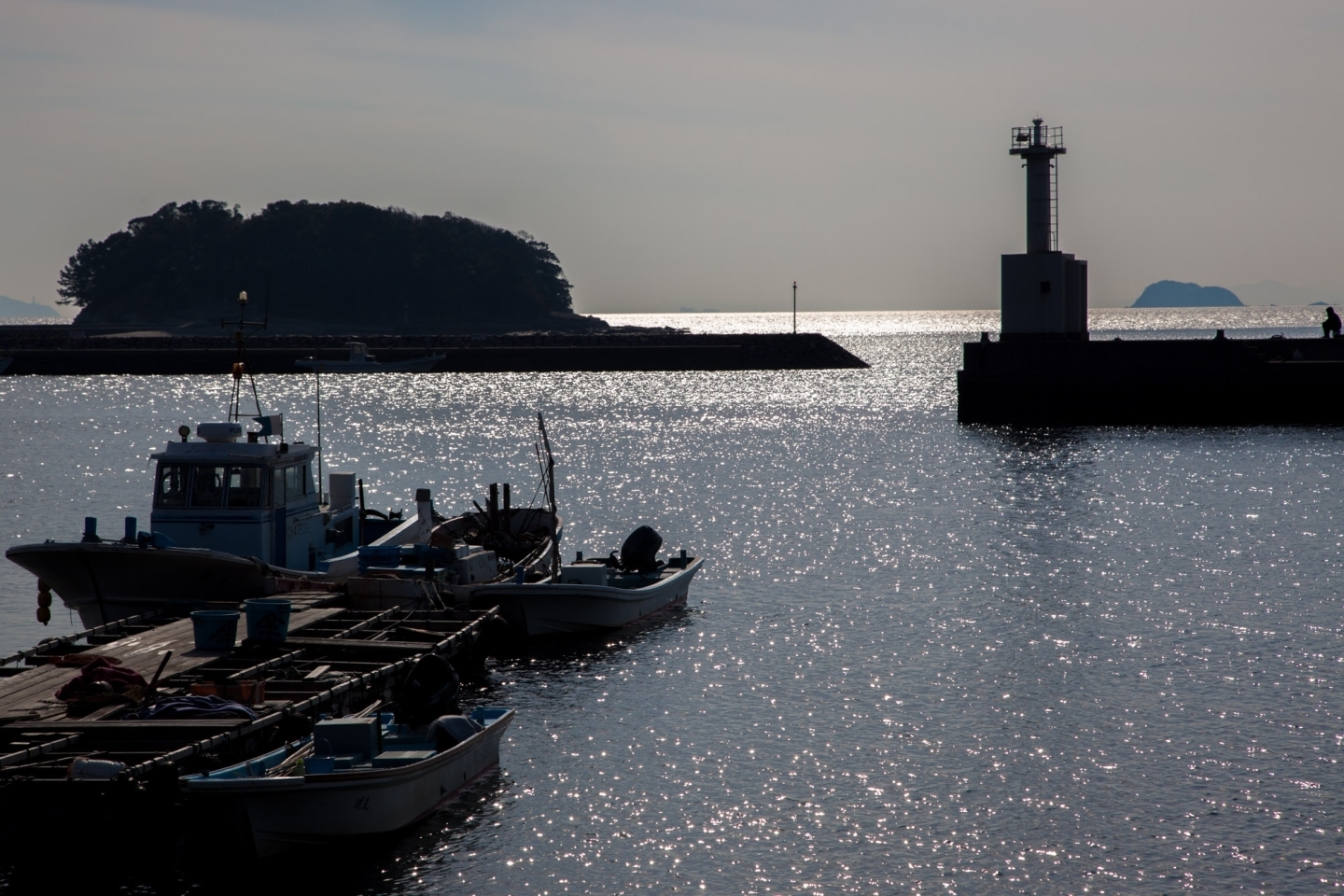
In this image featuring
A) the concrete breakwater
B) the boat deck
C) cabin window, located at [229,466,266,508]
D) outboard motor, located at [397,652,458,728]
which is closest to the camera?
the boat deck

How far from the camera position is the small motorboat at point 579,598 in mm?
27281

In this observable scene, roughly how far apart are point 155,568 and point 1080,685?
17.0 meters

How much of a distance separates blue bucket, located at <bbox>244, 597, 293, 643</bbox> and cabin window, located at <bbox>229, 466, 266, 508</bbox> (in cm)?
508

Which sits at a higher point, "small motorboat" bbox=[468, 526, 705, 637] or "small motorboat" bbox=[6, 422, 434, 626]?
"small motorboat" bbox=[6, 422, 434, 626]

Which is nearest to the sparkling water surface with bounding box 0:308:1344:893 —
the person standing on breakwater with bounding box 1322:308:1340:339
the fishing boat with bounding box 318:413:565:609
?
the fishing boat with bounding box 318:413:565:609

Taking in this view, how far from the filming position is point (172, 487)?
25797mm

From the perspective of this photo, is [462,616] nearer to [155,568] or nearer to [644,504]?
[155,568]

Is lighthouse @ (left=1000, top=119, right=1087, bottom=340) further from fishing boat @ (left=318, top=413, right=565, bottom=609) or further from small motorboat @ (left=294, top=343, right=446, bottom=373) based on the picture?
small motorboat @ (left=294, top=343, right=446, bottom=373)

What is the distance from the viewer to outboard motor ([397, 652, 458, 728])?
18.3 meters

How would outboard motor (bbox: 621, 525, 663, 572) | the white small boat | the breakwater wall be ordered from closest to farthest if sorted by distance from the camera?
the white small boat, outboard motor (bbox: 621, 525, 663, 572), the breakwater wall

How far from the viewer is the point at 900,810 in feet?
59.5

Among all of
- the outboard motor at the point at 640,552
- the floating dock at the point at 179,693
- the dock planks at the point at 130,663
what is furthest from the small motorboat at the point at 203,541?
the outboard motor at the point at 640,552

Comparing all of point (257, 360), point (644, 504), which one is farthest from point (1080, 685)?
point (257, 360)

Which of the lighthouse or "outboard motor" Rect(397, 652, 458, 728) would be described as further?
the lighthouse
